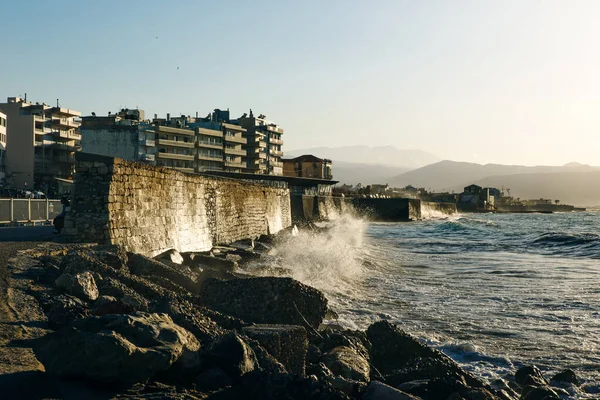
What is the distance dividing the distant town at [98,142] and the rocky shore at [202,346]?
60.4 metres

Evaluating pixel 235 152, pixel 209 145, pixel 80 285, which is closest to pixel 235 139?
pixel 235 152

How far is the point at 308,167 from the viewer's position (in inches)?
5231

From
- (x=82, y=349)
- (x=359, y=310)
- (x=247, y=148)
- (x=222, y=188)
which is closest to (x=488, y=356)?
(x=359, y=310)

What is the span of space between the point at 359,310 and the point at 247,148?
A: 10338 centimetres

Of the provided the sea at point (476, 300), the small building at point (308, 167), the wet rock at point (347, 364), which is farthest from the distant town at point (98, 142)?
the wet rock at point (347, 364)

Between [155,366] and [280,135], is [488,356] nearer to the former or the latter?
[155,366]

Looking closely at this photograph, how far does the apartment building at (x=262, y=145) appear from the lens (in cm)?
11412

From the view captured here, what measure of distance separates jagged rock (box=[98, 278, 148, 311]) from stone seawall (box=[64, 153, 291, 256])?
4250 millimetres

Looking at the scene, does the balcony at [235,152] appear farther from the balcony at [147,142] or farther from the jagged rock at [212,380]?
the jagged rock at [212,380]

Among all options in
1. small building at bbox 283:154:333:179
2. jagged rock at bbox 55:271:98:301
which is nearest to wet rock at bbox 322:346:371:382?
jagged rock at bbox 55:271:98:301

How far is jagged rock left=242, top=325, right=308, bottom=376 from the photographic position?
580cm

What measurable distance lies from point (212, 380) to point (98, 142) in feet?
273

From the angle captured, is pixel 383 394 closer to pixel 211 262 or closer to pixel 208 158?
pixel 211 262

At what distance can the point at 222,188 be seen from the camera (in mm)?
21453
